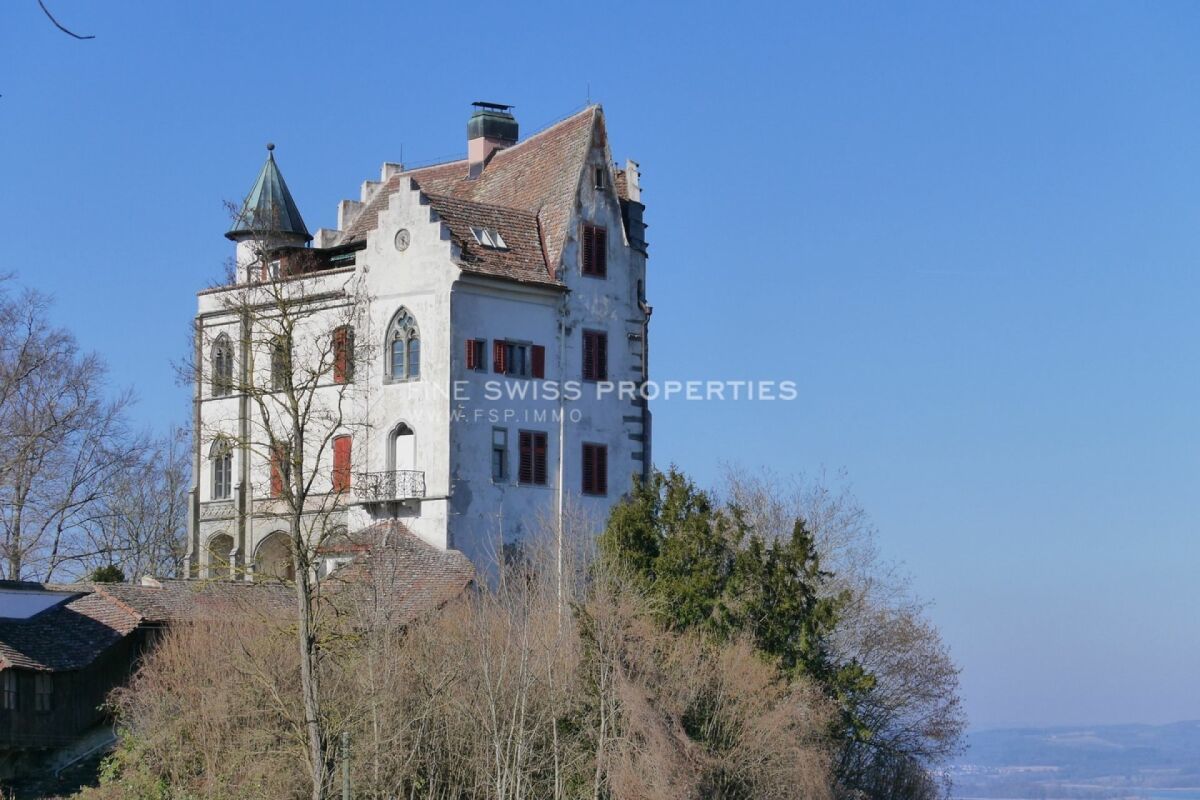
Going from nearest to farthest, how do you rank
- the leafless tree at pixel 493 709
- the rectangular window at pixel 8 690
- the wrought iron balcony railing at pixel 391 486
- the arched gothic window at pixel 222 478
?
1. the leafless tree at pixel 493 709
2. the rectangular window at pixel 8 690
3. the wrought iron balcony railing at pixel 391 486
4. the arched gothic window at pixel 222 478

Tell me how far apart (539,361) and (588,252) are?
12.7 feet

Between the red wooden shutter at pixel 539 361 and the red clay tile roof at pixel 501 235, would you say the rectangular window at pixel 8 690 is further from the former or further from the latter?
the red wooden shutter at pixel 539 361

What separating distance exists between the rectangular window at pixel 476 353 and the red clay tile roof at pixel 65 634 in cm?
1164

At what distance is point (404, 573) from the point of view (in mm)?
50750

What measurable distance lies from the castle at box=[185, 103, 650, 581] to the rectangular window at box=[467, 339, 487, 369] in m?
0.05

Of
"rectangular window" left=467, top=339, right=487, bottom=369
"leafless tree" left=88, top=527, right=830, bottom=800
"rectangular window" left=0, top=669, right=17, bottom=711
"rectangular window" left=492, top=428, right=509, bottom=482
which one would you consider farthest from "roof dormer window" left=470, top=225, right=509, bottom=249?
"rectangular window" left=0, top=669, right=17, bottom=711

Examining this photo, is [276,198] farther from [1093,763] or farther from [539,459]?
[1093,763]

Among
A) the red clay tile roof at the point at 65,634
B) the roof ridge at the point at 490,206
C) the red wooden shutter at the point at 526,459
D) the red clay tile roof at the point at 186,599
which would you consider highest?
the roof ridge at the point at 490,206

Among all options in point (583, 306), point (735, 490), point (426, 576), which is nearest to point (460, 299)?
point (583, 306)

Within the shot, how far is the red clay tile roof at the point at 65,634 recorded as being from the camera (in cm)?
4638

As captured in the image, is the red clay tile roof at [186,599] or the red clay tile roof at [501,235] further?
the red clay tile roof at [501,235]

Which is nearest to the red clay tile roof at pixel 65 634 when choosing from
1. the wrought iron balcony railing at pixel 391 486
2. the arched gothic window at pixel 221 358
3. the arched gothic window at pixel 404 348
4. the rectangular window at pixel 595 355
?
the arched gothic window at pixel 221 358

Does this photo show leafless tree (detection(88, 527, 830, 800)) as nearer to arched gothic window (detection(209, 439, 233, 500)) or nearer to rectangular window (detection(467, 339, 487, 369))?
rectangular window (detection(467, 339, 487, 369))

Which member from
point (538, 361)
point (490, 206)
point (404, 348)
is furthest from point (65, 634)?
point (490, 206)
